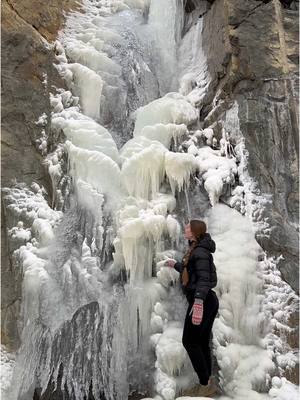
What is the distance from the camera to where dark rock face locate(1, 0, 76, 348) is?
4973mm

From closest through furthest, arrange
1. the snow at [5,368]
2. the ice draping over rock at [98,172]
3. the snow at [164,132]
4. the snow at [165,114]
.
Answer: the snow at [5,368] < the ice draping over rock at [98,172] < the snow at [164,132] < the snow at [165,114]

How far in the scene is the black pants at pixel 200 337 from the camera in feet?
13.9

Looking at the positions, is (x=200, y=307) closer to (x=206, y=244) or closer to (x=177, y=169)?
(x=206, y=244)

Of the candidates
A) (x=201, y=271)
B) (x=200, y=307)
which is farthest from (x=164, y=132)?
(x=200, y=307)

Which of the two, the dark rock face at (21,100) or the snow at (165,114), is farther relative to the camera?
the snow at (165,114)

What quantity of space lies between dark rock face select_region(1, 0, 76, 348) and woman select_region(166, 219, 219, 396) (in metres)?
1.72

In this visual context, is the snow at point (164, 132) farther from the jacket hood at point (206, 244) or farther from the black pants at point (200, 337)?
the black pants at point (200, 337)

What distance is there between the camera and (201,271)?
424 cm

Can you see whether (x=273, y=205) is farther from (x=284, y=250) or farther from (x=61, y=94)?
(x=61, y=94)

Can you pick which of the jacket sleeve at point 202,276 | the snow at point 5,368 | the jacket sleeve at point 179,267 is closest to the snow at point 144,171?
the jacket sleeve at point 179,267

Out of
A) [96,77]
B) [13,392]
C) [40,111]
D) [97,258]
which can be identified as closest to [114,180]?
[97,258]

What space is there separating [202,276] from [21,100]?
313cm

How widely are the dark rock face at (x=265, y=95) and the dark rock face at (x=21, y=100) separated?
2.12 metres

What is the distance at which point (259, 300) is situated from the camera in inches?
195
